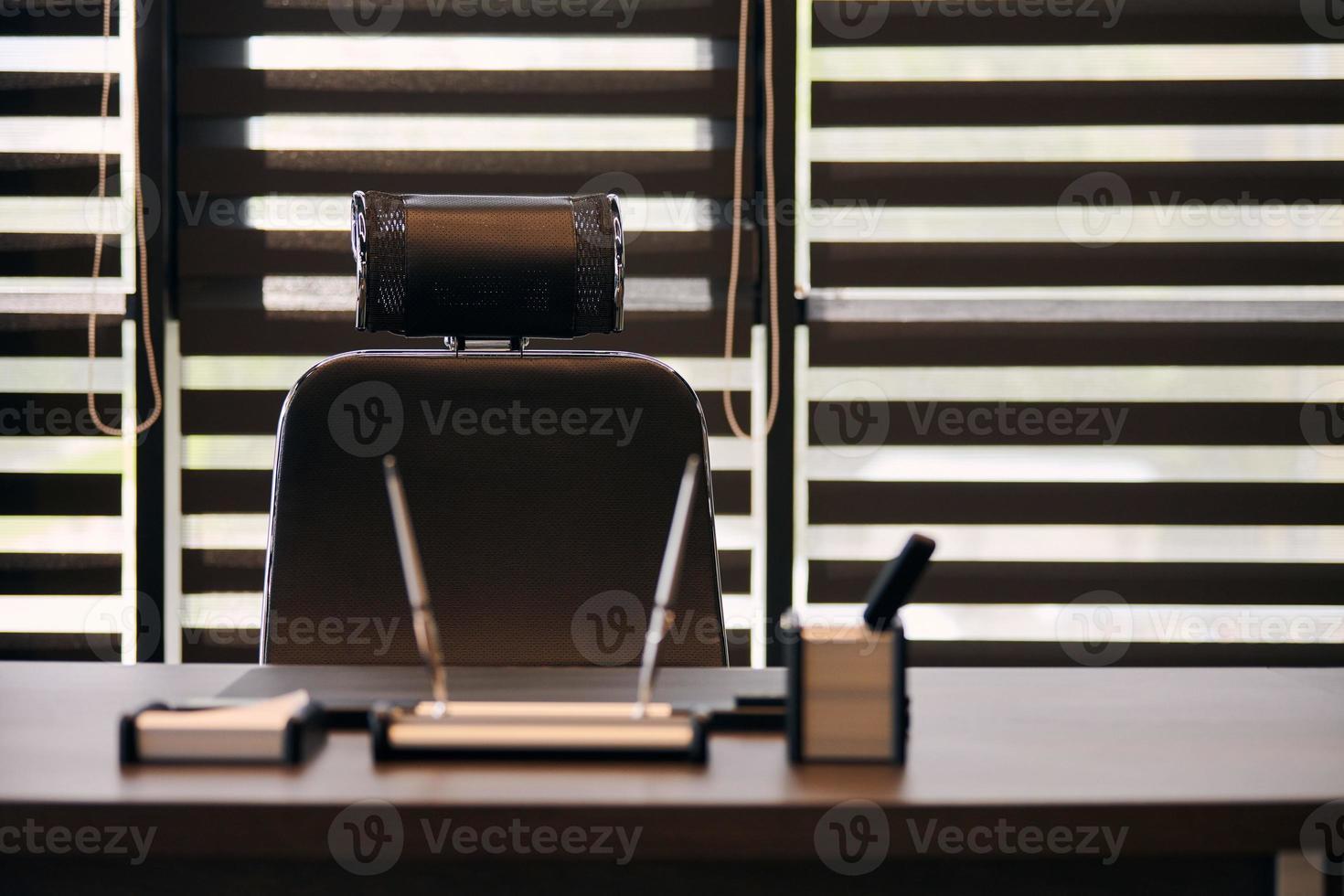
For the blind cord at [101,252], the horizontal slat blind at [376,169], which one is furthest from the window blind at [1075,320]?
the blind cord at [101,252]

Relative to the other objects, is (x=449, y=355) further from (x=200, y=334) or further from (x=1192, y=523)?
(x=1192, y=523)

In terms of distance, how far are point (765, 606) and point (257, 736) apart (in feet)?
6.78

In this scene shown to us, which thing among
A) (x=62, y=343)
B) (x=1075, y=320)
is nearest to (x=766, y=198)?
(x=1075, y=320)

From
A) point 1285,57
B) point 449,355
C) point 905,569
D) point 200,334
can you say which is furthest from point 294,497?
point 1285,57

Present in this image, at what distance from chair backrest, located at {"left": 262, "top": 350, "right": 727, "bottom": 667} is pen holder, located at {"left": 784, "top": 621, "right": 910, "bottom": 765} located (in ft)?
2.04

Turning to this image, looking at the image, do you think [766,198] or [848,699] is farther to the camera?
[766,198]

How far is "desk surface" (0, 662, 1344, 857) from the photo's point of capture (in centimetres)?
69

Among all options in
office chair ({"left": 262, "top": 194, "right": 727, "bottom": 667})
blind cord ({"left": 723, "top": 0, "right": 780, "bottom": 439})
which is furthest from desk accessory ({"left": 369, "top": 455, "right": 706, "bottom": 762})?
blind cord ({"left": 723, "top": 0, "right": 780, "bottom": 439})

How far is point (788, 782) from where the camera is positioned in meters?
0.76

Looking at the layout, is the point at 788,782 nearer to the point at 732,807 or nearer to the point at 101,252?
the point at 732,807

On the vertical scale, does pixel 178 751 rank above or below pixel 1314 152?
below

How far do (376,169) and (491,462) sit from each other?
151 cm

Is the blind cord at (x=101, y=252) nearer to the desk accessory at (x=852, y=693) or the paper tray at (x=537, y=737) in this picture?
the paper tray at (x=537, y=737)

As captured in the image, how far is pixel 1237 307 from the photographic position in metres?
2.74
